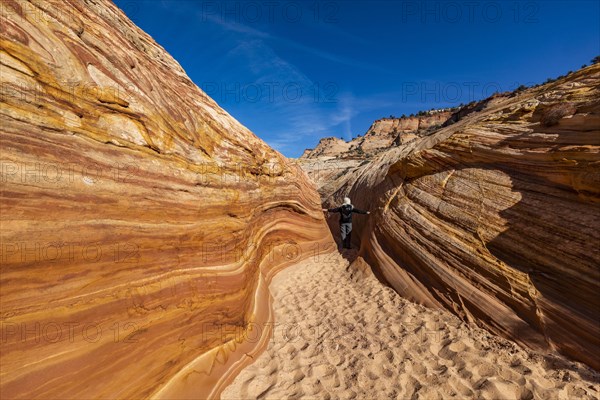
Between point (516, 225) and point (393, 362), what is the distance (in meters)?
3.53

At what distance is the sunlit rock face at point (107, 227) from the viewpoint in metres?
2.89

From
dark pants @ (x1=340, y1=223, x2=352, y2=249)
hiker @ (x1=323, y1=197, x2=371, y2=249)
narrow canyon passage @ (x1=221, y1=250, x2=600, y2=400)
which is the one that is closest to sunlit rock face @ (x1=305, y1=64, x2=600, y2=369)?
narrow canyon passage @ (x1=221, y1=250, x2=600, y2=400)

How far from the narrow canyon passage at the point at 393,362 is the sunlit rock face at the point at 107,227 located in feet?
2.15

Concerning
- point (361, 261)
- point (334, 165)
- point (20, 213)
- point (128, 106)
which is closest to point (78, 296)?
point (20, 213)

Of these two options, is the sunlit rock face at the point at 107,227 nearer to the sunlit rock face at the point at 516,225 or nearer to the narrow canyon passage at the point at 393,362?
the narrow canyon passage at the point at 393,362

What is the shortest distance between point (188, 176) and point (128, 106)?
139 cm

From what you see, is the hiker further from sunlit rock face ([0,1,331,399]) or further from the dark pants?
sunlit rock face ([0,1,331,399])

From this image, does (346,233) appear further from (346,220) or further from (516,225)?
(516,225)

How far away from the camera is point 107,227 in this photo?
359cm

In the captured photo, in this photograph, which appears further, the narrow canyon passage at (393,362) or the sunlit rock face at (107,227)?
the narrow canyon passage at (393,362)

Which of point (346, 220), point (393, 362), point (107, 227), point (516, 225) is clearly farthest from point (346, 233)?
point (107, 227)

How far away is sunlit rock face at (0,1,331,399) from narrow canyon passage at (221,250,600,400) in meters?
0.65

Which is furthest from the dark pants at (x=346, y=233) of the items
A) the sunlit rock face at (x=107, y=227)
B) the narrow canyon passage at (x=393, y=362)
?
the sunlit rock face at (x=107, y=227)

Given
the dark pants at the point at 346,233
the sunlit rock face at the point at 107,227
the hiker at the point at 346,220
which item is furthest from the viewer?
the dark pants at the point at 346,233
